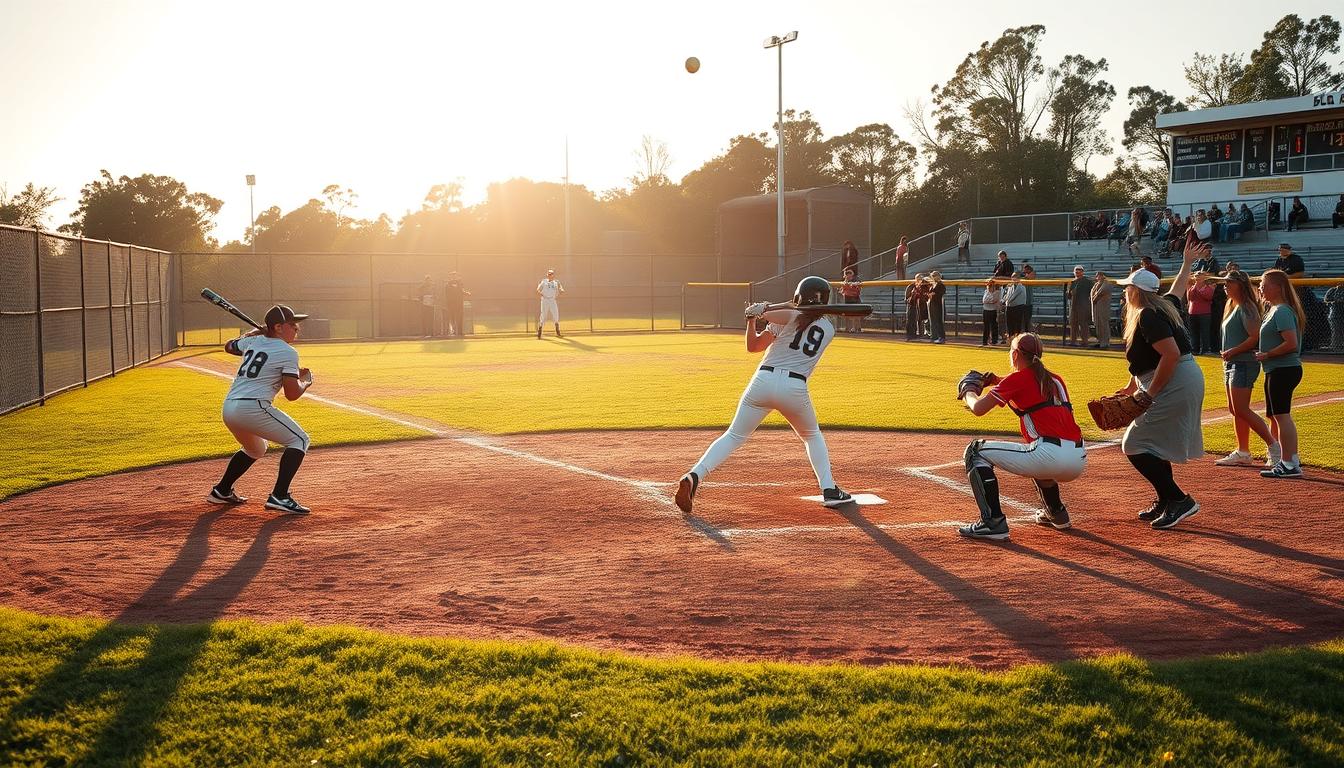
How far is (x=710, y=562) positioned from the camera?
6848 mm

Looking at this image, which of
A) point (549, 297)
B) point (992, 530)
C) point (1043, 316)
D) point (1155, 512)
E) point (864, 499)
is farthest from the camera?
point (549, 297)

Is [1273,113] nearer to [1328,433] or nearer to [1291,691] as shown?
[1328,433]

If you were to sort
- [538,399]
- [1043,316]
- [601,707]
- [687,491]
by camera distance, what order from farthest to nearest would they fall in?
[1043,316] < [538,399] < [687,491] < [601,707]

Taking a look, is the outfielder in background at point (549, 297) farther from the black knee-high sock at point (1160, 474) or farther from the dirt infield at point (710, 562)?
the black knee-high sock at point (1160, 474)

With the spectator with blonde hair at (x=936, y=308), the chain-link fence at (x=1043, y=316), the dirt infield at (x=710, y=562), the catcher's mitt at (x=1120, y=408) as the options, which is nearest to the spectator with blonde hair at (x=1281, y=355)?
the dirt infield at (x=710, y=562)

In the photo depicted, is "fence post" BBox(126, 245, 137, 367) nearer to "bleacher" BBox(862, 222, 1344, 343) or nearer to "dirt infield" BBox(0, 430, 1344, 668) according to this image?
"dirt infield" BBox(0, 430, 1344, 668)

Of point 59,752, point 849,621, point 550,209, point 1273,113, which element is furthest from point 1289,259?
point 550,209

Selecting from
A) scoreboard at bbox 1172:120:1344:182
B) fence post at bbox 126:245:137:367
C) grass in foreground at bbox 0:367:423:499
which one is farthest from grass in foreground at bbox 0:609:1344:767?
scoreboard at bbox 1172:120:1344:182

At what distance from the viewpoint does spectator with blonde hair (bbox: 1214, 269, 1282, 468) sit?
31.7 ft

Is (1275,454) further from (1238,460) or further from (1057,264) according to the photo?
(1057,264)

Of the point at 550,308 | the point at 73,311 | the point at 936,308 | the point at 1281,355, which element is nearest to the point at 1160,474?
the point at 1281,355

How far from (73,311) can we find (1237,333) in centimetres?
1706

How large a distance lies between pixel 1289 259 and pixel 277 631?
24265 millimetres

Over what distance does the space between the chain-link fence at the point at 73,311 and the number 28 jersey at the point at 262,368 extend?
25.5ft
